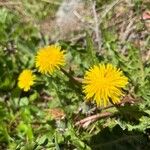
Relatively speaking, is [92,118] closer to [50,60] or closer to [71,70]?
[71,70]

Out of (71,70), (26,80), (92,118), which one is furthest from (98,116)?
(26,80)

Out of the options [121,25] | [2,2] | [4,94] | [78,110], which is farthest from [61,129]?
[2,2]

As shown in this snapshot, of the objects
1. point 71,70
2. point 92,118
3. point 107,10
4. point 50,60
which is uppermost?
point 107,10

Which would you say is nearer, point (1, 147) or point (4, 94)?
point (1, 147)

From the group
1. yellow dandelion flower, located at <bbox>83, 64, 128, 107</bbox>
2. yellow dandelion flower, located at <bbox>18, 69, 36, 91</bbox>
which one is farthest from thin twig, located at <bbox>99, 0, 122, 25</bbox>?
yellow dandelion flower, located at <bbox>83, 64, 128, 107</bbox>

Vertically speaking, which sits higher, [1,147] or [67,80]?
[67,80]

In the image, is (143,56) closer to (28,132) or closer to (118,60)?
(118,60)

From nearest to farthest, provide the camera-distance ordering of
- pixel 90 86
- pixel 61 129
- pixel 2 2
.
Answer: pixel 90 86
pixel 61 129
pixel 2 2
